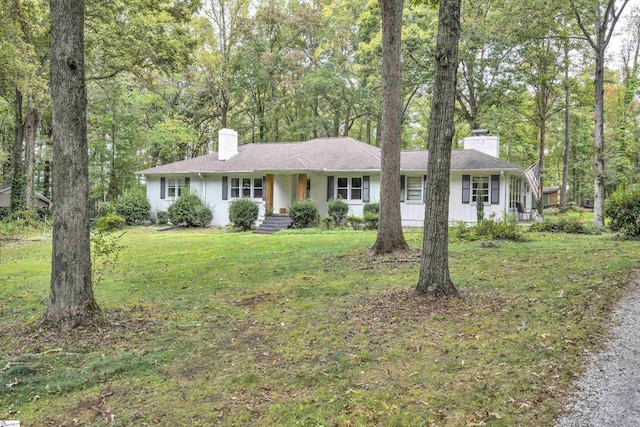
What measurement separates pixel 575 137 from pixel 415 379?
3912cm

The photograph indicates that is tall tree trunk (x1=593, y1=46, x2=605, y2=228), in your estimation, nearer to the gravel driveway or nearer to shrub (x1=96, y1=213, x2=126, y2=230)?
the gravel driveway

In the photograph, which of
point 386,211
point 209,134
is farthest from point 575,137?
point 386,211

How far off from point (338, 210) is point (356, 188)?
5.96 feet

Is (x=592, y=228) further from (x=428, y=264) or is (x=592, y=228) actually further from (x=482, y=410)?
(x=482, y=410)

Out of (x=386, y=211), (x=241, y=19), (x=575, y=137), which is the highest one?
(x=241, y=19)

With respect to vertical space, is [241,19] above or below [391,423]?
above

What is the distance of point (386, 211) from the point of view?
946 cm

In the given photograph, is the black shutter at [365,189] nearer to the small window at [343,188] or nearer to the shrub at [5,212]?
the small window at [343,188]

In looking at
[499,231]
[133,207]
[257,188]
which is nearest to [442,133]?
[499,231]

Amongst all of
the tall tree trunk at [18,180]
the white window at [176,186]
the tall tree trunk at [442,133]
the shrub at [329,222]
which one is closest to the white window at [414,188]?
the shrub at [329,222]

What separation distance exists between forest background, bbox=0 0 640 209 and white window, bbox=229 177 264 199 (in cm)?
611

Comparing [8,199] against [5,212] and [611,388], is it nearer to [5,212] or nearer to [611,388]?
[5,212]

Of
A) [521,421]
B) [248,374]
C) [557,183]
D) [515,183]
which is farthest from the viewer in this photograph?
[557,183]

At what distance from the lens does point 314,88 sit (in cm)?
Result: 2745
